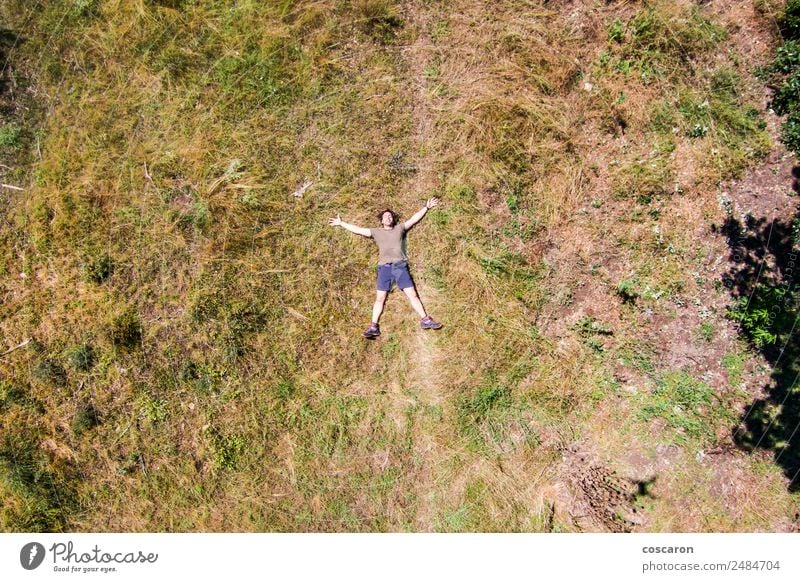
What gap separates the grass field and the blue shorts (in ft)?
0.74

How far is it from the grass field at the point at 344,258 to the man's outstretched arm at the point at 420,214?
5.1 inches

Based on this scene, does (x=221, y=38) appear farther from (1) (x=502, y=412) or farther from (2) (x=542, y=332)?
(1) (x=502, y=412)

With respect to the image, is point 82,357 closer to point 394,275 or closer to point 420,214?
point 394,275

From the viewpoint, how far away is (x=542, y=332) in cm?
748

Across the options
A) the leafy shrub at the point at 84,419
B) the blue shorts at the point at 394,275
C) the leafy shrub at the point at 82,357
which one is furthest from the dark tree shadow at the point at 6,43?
the blue shorts at the point at 394,275

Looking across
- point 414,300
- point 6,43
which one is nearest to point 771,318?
point 414,300

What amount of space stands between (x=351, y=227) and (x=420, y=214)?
104 centimetres

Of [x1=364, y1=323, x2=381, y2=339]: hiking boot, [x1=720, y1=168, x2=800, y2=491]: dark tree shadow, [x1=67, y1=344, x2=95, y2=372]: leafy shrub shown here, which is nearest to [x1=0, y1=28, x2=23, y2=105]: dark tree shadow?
[x1=67, y1=344, x2=95, y2=372]: leafy shrub

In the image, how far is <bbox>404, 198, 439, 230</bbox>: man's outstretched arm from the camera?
24.4ft

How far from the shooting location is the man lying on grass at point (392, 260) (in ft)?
24.2

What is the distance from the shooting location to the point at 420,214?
747 centimetres

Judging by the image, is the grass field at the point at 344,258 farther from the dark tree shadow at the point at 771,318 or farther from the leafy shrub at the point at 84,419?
the dark tree shadow at the point at 771,318

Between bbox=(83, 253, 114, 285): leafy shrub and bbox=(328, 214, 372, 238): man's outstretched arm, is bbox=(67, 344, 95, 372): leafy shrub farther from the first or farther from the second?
bbox=(328, 214, 372, 238): man's outstretched arm
